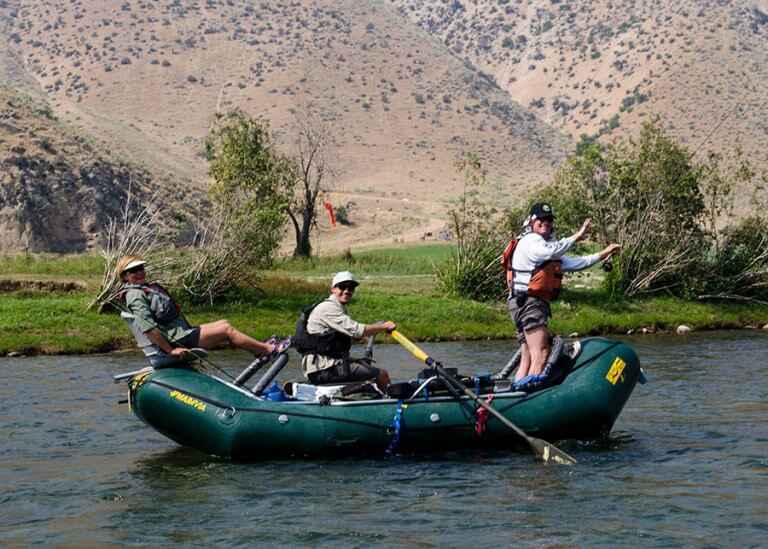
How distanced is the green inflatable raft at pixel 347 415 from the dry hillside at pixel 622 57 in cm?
7498

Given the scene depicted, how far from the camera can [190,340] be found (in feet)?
36.2

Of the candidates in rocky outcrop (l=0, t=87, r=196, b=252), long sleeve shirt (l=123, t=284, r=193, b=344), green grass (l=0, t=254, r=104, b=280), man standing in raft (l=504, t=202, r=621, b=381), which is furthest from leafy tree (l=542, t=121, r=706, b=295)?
rocky outcrop (l=0, t=87, r=196, b=252)


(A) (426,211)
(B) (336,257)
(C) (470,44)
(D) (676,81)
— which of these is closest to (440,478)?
(B) (336,257)

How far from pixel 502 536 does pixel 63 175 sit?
41.5 metres

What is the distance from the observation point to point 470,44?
120438 mm

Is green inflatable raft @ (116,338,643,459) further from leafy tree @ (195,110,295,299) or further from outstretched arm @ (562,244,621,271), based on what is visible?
leafy tree @ (195,110,295,299)

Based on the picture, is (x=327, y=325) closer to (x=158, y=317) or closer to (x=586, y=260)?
(x=158, y=317)

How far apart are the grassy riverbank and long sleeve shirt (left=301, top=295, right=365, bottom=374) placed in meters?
8.70

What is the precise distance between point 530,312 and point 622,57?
309ft

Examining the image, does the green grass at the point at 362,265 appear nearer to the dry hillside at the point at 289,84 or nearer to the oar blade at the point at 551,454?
the oar blade at the point at 551,454

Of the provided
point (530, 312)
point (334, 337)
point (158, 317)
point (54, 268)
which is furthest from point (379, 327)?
point (54, 268)

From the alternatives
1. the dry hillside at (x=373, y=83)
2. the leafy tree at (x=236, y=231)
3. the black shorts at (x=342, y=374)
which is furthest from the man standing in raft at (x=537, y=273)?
the dry hillside at (x=373, y=83)

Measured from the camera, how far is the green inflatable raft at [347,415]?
10555 mm

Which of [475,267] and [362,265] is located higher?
[475,267]
